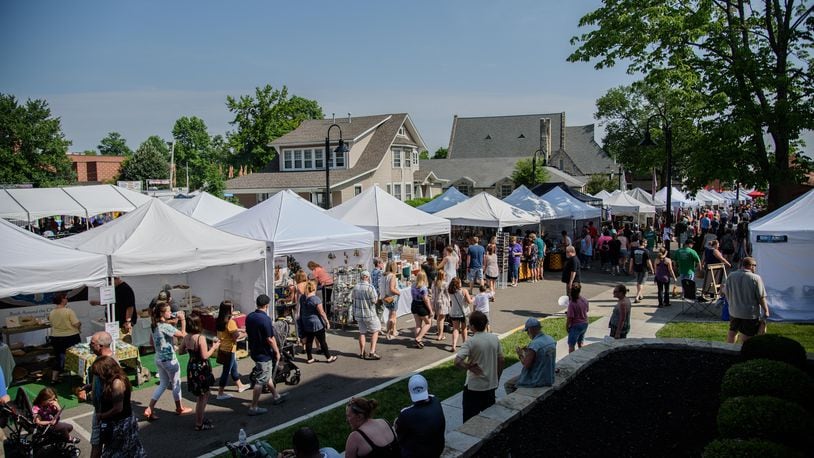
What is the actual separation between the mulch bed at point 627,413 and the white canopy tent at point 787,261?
4.82 meters

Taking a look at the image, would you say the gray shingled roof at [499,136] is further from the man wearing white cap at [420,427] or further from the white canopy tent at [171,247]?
the man wearing white cap at [420,427]

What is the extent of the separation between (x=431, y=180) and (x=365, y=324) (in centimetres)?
3761

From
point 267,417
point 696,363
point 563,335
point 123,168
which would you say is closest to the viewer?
point 267,417

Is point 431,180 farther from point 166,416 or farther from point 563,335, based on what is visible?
point 166,416

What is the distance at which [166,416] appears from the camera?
295 inches

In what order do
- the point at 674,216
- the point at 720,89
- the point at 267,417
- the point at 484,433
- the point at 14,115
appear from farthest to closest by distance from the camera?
the point at 14,115 < the point at 674,216 < the point at 720,89 < the point at 267,417 < the point at 484,433

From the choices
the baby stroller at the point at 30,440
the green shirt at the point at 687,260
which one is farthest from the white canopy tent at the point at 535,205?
the baby stroller at the point at 30,440

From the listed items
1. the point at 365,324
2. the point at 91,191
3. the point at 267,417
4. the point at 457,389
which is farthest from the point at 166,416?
the point at 91,191

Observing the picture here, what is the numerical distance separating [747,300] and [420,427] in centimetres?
713

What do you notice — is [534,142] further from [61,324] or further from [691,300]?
[61,324]

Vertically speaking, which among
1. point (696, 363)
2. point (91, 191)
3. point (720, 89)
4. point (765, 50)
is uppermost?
point (765, 50)

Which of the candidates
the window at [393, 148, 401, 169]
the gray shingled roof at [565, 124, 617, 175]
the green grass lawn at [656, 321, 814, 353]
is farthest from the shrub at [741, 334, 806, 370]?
the gray shingled roof at [565, 124, 617, 175]

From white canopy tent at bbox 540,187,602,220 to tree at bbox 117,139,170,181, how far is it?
57.3 metres

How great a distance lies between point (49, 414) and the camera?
5.86m
